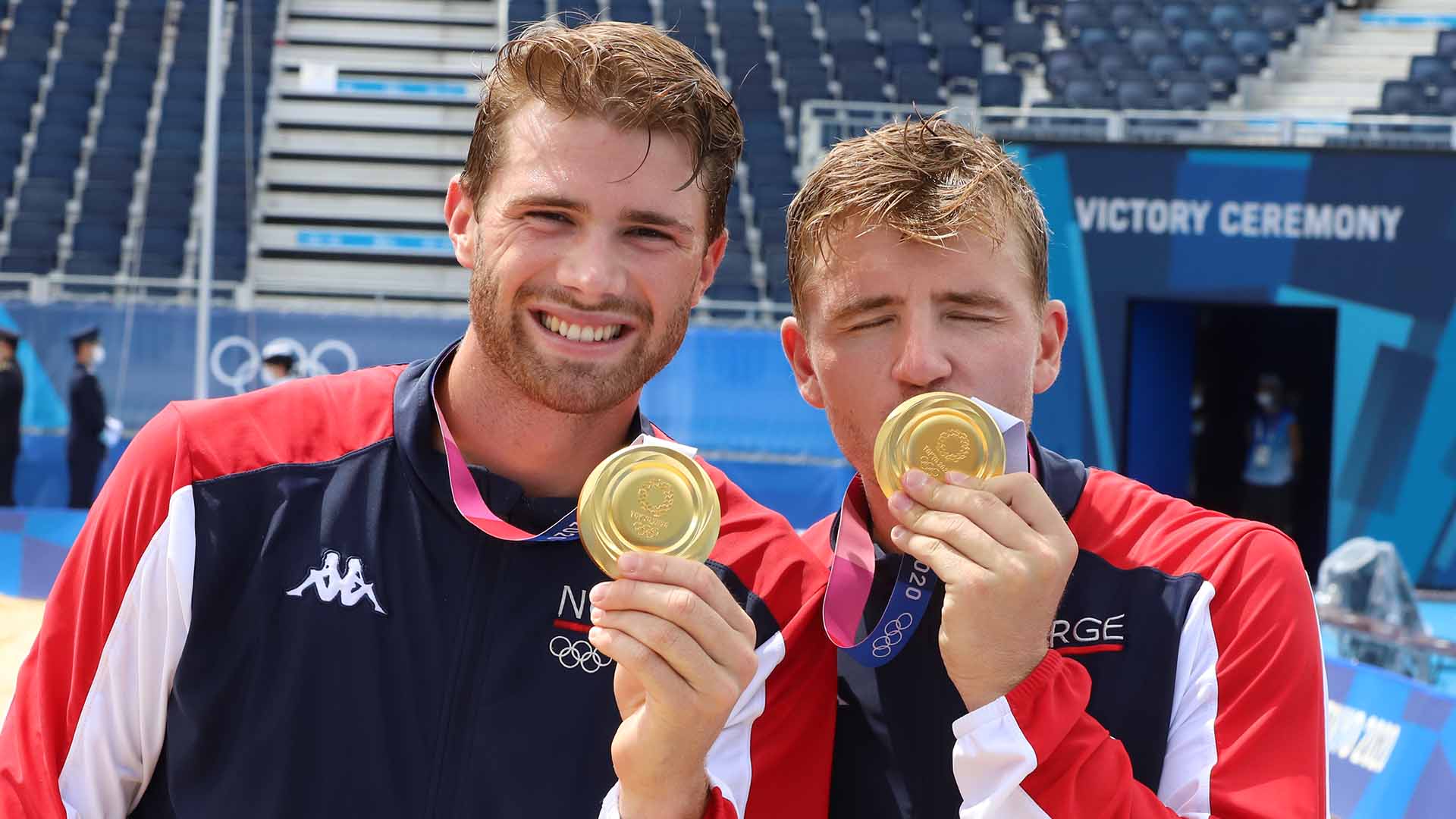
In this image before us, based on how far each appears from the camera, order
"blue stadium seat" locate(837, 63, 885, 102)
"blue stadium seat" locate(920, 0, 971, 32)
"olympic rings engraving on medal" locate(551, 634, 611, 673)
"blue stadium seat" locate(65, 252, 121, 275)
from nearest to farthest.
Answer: "olympic rings engraving on medal" locate(551, 634, 611, 673) → "blue stadium seat" locate(65, 252, 121, 275) → "blue stadium seat" locate(837, 63, 885, 102) → "blue stadium seat" locate(920, 0, 971, 32)

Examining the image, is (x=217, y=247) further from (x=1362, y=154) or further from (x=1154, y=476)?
(x=1362, y=154)

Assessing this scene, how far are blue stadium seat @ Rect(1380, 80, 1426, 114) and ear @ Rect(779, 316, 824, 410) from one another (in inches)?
527

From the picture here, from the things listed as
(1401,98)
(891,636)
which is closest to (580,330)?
(891,636)

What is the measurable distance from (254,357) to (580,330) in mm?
10903

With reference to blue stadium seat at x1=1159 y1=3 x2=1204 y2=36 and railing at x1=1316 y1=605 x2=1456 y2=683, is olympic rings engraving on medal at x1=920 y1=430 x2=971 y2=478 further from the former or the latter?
blue stadium seat at x1=1159 y1=3 x2=1204 y2=36

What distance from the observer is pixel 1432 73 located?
14992 mm

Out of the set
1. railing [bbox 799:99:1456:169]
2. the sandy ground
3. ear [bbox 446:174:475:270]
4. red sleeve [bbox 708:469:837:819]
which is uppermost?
railing [bbox 799:99:1456:169]

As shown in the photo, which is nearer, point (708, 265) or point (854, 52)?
point (708, 265)

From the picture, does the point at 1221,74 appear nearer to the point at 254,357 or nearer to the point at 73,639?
the point at 254,357

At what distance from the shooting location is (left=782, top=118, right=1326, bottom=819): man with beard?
1705 mm

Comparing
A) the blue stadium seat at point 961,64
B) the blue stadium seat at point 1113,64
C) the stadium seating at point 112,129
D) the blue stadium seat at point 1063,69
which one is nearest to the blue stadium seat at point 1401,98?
the blue stadium seat at point 1113,64

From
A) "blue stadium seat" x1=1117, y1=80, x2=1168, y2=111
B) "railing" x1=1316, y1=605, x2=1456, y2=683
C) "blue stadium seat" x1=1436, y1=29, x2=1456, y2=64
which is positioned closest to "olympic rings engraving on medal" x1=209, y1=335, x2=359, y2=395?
"blue stadium seat" x1=1117, y1=80, x2=1168, y2=111

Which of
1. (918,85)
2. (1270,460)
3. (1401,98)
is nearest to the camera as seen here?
(1270,460)

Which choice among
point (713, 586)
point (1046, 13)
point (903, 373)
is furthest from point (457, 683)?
point (1046, 13)
